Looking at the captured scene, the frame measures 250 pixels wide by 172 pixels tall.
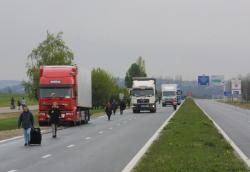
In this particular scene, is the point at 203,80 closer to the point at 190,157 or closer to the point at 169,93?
the point at 169,93

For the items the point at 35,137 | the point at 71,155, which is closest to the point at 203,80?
the point at 35,137

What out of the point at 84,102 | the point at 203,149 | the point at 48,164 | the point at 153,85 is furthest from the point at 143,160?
the point at 153,85

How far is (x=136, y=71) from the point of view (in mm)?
169625

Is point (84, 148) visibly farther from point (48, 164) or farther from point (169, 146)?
point (48, 164)

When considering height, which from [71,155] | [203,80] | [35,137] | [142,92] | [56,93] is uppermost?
[203,80]

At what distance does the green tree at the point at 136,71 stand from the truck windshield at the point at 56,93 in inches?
4751

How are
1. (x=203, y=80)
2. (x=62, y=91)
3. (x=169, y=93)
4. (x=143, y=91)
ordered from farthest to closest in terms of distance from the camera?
(x=203, y=80)
(x=169, y=93)
(x=143, y=91)
(x=62, y=91)

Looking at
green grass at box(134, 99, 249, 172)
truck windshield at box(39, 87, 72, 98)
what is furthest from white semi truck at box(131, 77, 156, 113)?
green grass at box(134, 99, 249, 172)

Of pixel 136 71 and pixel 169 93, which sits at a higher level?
pixel 136 71

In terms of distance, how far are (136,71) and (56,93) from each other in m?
128

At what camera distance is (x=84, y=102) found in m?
45.5

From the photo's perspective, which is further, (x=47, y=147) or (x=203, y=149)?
(x=47, y=147)

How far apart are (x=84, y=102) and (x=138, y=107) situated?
978 inches

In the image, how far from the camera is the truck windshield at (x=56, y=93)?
1651 inches
